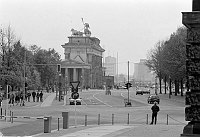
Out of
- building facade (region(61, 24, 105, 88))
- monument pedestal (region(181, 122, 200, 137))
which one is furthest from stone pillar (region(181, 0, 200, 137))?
building facade (region(61, 24, 105, 88))

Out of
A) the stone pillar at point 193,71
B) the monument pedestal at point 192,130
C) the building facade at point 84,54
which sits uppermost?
the building facade at point 84,54

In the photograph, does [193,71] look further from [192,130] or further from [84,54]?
[84,54]

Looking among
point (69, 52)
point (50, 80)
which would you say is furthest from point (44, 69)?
point (69, 52)

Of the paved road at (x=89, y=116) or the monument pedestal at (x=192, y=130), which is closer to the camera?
the monument pedestal at (x=192, y=130)

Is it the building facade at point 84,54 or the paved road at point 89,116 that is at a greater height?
the building facade at point 84,54

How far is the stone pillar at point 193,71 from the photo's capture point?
12352mm

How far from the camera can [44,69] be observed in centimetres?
13850

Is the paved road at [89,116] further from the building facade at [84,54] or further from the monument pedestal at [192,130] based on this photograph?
the building facade at [84,54]

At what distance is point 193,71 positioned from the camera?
12367 millimetres

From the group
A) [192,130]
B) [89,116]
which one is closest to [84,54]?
[89,116]

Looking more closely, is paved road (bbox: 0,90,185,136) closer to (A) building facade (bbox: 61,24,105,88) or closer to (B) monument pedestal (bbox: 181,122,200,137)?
(B) monument pedestal (bbox: 181,122,200,137)

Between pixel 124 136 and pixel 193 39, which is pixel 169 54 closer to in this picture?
pixel 124 136

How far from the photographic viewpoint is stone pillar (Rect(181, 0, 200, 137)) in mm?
12352

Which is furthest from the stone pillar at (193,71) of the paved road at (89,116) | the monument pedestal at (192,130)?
the paved road at (89,116)
